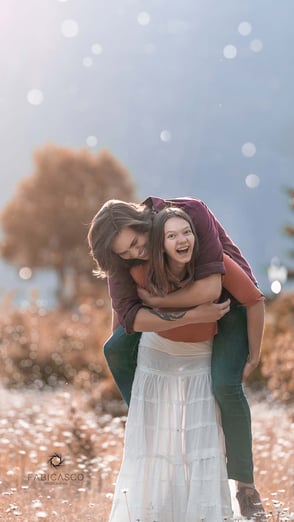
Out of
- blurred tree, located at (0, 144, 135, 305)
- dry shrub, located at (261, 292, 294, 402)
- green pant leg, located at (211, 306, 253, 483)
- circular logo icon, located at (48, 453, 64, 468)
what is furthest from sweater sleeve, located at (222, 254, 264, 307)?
blurred tree, located at (0, 144, 135, 305)

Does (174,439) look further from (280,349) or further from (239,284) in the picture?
(280,349)

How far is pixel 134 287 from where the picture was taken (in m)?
3.56

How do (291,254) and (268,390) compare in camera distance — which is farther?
(291,254)

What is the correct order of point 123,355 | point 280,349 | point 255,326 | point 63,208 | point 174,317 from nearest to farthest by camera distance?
point 174,317
point 255,326
point 123,355
point 280,349
point 63,208

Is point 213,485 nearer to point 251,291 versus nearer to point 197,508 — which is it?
point 197,508

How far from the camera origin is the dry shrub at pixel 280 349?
793cm

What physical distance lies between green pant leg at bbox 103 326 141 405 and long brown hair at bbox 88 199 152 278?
0.58 metres

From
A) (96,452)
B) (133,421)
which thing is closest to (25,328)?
(96,452)

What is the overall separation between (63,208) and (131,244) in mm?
19091

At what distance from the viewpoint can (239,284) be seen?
355 centimetres

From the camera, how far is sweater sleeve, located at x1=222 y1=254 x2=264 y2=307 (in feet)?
11.6

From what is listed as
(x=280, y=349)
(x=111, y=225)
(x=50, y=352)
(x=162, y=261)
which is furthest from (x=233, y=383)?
(x=50, y=352)

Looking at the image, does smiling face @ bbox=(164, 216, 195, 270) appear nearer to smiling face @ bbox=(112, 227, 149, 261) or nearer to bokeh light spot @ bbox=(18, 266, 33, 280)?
smiling face @ bbox=(112, 227, 149, 261)

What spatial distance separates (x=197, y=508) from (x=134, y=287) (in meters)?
1.08
